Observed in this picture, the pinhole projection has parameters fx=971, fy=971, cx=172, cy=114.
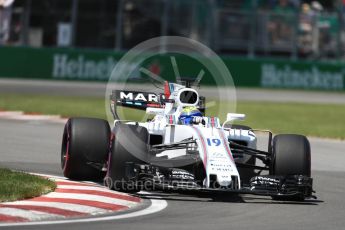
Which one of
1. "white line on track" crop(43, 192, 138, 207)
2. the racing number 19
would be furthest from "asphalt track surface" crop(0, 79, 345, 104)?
"white line on track" crop(43, 192, 138, 207)

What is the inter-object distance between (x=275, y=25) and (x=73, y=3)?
9161mm

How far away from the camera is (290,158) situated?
12.8 m

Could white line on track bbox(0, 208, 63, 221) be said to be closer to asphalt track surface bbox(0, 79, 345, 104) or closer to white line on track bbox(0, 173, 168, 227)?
white line on track bbox(0, 173, 168, 227)

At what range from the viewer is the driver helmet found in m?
13.2

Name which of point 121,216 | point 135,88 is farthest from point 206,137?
point 135,88

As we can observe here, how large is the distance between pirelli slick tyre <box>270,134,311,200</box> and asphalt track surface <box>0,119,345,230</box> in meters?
0.48

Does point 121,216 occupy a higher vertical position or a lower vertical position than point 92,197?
lower

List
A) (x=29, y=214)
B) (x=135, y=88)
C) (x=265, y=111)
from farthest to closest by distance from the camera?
(x=135, y=88)
(x=265, y=111)
(x=29, y=214)

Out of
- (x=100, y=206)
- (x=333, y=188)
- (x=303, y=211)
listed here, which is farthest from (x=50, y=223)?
(x=333, y=188)

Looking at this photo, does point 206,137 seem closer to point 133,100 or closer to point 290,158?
point 290,158

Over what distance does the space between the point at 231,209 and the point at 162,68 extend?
2889cm

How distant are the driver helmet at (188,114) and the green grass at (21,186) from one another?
2.11m

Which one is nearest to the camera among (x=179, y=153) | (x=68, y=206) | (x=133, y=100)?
(x=68, y=206)

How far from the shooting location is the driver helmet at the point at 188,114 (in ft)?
43.5
